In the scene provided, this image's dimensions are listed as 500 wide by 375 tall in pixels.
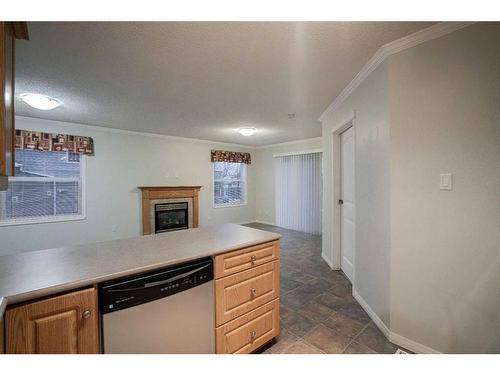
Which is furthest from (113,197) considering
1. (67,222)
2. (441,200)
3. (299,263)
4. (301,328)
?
(441,200)

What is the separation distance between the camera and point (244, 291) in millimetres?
1508

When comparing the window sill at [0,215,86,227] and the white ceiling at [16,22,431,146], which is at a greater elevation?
the white ceiling at [16,22,431,146]

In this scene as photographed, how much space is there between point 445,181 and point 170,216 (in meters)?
4.96

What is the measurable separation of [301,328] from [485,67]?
7.72 ft

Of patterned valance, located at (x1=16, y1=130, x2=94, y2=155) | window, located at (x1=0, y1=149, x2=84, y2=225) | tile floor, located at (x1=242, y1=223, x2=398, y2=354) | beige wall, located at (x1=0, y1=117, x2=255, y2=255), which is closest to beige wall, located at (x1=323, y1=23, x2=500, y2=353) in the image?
tile floor, located at (x1=242, y1=223, x2=398, y2=354)

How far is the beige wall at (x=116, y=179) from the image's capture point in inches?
148

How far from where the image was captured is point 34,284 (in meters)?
0.89

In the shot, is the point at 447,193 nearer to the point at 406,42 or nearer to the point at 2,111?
the point at 406,42

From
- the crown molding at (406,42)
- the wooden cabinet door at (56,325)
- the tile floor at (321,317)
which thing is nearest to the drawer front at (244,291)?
the tile floor at (321,317)

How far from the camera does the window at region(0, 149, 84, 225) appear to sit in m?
3.58

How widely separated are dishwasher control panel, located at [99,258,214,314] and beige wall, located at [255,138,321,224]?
5.41 m

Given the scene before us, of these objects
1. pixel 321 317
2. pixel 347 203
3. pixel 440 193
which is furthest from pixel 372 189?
pixel 321 317

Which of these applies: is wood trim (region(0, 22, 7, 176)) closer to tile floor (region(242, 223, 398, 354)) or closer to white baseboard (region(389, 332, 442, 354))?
tile floor (region(242, 223, 398, 354))

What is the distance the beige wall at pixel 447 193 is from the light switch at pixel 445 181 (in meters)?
0.03
